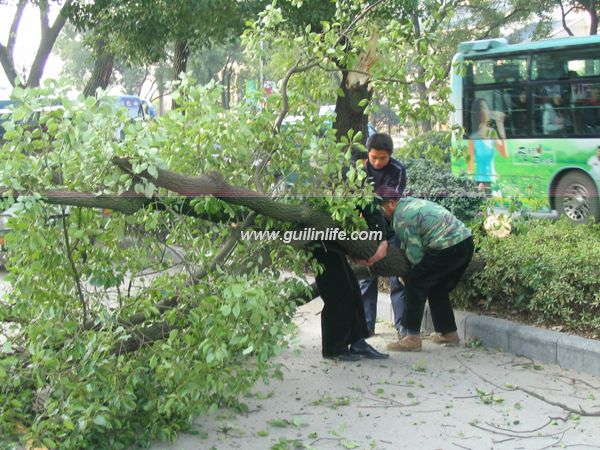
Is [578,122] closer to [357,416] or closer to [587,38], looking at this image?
[587,38]

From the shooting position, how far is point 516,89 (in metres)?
14.2

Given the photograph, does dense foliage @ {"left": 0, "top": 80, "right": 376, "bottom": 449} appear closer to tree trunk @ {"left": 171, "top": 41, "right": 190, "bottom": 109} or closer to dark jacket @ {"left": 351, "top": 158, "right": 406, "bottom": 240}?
dark jacket @ {"left": 351, "top": 158, "right": 406, "bottom": 240}

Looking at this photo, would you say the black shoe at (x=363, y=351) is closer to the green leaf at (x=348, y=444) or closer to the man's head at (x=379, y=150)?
the man's head at (x=379, y=150)

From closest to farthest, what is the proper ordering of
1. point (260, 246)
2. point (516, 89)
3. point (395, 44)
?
point (260, 246)
point (395, 44)
point (516, 89)

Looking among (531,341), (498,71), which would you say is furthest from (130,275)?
(498,71)

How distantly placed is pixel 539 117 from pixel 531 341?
28.9 ft

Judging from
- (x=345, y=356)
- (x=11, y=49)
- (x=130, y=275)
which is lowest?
(x=345, y=356)

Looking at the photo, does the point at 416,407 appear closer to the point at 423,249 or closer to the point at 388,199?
the point at 423,249

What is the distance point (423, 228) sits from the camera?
19.0 feet

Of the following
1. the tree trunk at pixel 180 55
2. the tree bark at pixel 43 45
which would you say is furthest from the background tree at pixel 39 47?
the tree trunk at pixel 180 55

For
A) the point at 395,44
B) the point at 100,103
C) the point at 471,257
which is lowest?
the point at 471,257

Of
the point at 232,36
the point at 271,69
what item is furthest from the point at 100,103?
the point at 232,36

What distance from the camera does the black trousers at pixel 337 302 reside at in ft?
18.3

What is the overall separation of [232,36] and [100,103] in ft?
31.3
